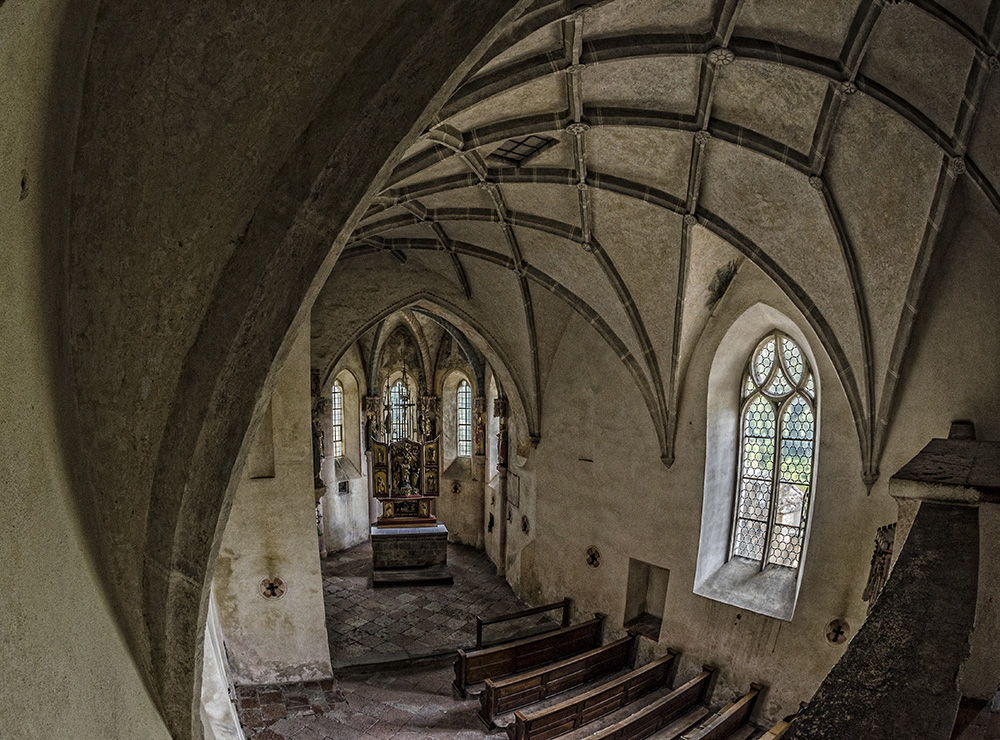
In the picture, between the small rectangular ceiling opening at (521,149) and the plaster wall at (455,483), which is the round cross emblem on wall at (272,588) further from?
the plaster wall at (455,483)

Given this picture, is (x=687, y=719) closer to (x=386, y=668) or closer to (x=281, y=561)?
(x=386, y=668)

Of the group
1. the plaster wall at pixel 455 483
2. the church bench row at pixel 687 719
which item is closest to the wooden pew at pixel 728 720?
the church bench row at pixel 687 719

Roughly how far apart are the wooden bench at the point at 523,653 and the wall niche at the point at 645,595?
605mm

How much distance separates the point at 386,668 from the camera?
11.5 m

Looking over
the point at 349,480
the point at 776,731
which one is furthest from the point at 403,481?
the point at 776,731

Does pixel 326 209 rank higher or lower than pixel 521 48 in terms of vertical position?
lower

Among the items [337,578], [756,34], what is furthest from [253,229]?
[337,578]

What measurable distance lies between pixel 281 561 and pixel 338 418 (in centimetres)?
958

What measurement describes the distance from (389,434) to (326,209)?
17.0 metres

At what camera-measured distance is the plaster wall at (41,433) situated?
1.93 metres

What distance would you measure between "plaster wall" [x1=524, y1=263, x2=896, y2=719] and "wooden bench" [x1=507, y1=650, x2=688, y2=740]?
75 cm

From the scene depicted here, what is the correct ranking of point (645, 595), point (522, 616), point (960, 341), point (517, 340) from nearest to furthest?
point (960, 341) < point (522, 616) < point (645, 595) < point (517, 340)

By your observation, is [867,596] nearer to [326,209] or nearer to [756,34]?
[756,34]

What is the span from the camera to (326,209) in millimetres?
2627
